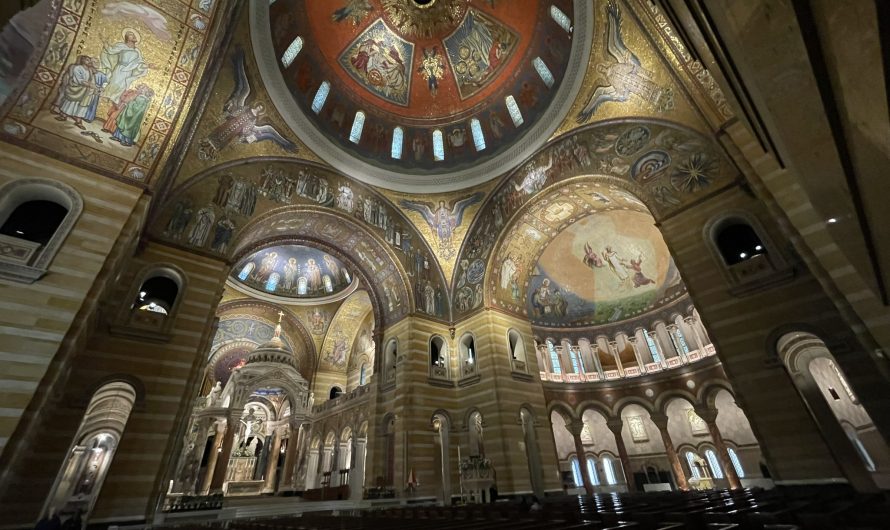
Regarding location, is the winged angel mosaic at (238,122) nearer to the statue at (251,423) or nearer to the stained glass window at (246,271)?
the stained glass window at (246,271)

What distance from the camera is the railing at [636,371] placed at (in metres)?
19.4

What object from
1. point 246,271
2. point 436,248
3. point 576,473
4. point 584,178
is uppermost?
point 246,271

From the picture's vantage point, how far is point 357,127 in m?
16.3

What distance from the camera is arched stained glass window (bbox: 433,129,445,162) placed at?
17.6 meters

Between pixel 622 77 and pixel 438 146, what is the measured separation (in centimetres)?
847

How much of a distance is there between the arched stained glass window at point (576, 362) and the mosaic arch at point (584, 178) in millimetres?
7729

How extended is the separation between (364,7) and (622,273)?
19774 millimetres

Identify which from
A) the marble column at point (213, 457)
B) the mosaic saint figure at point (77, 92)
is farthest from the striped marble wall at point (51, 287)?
the marble column at point (213, 457)

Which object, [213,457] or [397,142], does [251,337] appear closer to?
[213,457]

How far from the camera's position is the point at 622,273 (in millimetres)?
22297

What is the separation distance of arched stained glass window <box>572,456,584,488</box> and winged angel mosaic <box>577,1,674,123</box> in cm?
2068

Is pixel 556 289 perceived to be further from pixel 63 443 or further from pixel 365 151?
pixel 63 443

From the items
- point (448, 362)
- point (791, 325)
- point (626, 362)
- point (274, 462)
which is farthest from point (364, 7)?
point (274, 462)

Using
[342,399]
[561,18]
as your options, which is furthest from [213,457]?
[561,18]
